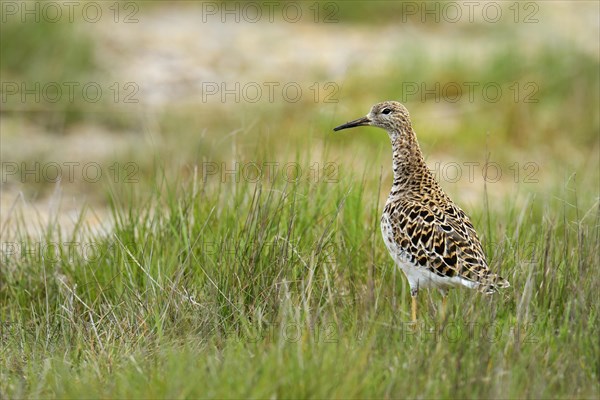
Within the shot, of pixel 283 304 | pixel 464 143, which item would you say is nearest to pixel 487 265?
pixel 283 304

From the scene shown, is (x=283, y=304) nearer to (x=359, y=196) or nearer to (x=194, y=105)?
(x=359, y=196)

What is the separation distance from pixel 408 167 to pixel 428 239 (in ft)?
2.02

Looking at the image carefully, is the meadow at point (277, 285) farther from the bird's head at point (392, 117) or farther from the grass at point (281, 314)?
the bird's head at point (392, 117)

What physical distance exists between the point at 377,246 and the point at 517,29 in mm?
6343

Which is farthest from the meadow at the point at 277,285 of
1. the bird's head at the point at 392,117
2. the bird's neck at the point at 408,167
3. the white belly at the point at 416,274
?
the bird's head at the point at 392,117

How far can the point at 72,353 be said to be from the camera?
15.5 ft

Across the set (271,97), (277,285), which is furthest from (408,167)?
(271,97)

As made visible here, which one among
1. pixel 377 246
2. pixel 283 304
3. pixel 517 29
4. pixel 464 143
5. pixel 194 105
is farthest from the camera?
pixel 517 29

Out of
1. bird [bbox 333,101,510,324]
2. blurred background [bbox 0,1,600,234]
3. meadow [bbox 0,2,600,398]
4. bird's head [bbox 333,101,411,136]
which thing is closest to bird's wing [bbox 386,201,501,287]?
bird [bbox 333,101,510,324]

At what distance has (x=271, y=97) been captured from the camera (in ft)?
33.3

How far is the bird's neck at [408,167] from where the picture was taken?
5625 mm

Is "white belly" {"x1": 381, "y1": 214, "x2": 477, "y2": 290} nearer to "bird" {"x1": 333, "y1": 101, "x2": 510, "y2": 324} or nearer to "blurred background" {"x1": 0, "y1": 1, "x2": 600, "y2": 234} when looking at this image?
"bird" {"x1": 333, "y1": 101, "x2": 510, "y2": 324}

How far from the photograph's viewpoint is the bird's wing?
16.6ft

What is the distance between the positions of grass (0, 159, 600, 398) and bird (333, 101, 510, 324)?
12 centimetres
